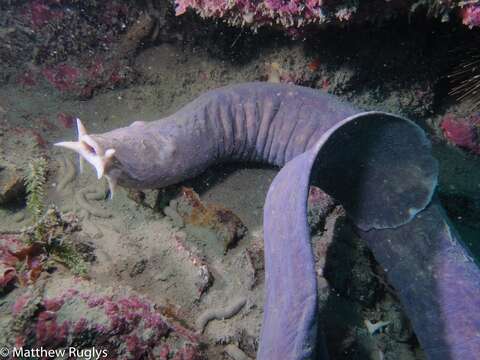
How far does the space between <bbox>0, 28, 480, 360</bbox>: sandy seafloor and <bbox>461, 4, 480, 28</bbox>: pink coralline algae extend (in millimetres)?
1738

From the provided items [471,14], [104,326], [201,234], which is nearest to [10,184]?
[201,234]

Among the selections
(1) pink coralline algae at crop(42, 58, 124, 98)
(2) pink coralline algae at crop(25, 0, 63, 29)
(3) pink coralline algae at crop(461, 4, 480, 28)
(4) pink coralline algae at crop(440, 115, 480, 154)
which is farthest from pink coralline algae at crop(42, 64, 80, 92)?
(4) pink coralline algae at crop(440, 115, 480, 154)

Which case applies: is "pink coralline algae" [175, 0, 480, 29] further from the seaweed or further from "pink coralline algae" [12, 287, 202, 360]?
"pink coralline algae" [12, 287, 202, 360]

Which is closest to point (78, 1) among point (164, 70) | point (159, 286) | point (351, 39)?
point (164, 70)

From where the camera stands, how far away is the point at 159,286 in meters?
3.35

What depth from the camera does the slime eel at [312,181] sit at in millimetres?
2271

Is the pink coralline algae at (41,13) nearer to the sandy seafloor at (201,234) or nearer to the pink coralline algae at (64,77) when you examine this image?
the pink coralline algae at (64,77)

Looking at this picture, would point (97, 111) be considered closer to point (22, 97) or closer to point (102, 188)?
point (22, 97)

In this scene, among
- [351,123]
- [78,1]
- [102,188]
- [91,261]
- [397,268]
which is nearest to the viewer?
[351,123]

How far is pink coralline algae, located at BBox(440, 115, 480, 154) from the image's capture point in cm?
514

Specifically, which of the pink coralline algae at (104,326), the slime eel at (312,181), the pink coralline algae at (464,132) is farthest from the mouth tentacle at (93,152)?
the pink coralline algae at (464,132)

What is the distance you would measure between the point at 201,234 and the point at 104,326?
1.65 meters

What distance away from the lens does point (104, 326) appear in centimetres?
239

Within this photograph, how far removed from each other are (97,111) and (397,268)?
450cm
